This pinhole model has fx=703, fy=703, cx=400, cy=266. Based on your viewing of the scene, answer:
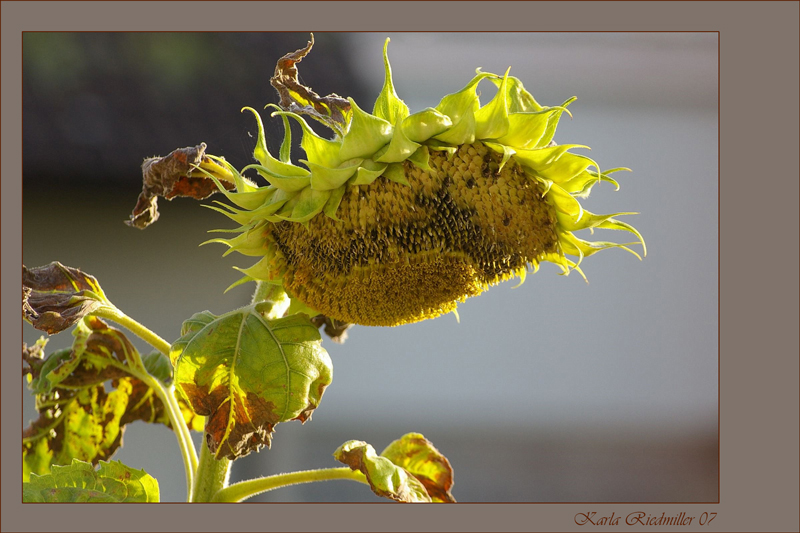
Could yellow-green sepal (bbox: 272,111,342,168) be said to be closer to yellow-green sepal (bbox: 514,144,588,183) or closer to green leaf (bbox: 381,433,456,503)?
yellow-green sepal (bbox: 514,144,588,183)

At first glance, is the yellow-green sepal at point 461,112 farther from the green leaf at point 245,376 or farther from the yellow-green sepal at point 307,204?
the green leaf at point 245,376

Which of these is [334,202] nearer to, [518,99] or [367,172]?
[367,172]

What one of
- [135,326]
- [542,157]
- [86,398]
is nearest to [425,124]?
[542,157]

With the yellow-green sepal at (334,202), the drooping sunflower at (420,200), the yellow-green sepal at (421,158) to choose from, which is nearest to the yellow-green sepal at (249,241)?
the drooping sunflower at (420,200)

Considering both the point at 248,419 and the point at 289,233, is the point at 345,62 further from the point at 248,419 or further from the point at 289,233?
the point at 248,419

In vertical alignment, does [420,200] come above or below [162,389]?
above
